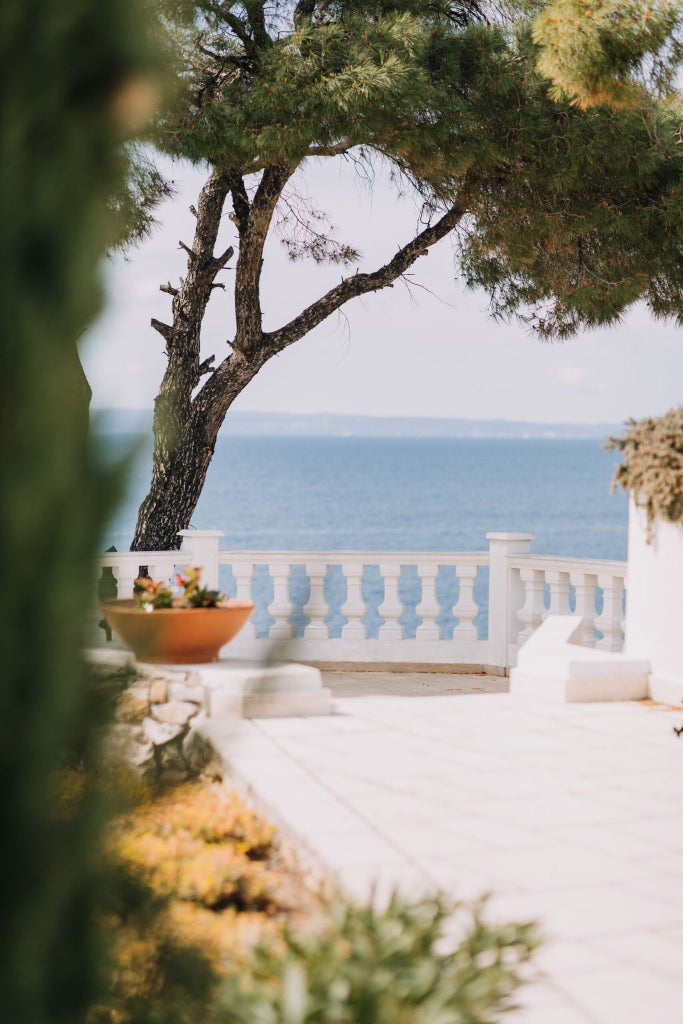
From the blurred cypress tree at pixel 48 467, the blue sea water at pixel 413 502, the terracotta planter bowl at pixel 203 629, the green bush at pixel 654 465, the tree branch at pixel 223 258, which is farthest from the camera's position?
the blue sea water at pixel 413 502

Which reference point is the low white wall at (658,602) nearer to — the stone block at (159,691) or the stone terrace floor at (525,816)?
the stone terrace floor at (525,816)

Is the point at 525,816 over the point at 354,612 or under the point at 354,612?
under

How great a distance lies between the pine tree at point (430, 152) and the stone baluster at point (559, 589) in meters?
2.50

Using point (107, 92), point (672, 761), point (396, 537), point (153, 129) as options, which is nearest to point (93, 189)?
point (107, 92)

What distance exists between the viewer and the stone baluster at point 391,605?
343 inches

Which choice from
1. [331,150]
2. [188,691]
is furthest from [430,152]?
[188,691]

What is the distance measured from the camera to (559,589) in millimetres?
8312

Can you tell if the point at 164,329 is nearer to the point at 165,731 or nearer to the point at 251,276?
the point at 251,276

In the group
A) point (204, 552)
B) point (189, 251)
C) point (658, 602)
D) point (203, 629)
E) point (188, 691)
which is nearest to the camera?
point (188, 691)

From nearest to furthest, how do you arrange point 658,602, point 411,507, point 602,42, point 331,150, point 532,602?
point 658,602
point 602,42
point 532,602
point 331,150
point 411,507

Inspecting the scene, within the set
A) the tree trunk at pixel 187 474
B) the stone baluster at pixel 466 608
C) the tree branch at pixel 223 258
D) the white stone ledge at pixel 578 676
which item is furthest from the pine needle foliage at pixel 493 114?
the white stone ledge at pixel 578 676

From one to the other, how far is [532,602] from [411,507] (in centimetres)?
6911

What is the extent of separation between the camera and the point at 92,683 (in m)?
0.99

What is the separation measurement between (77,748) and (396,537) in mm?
67533
